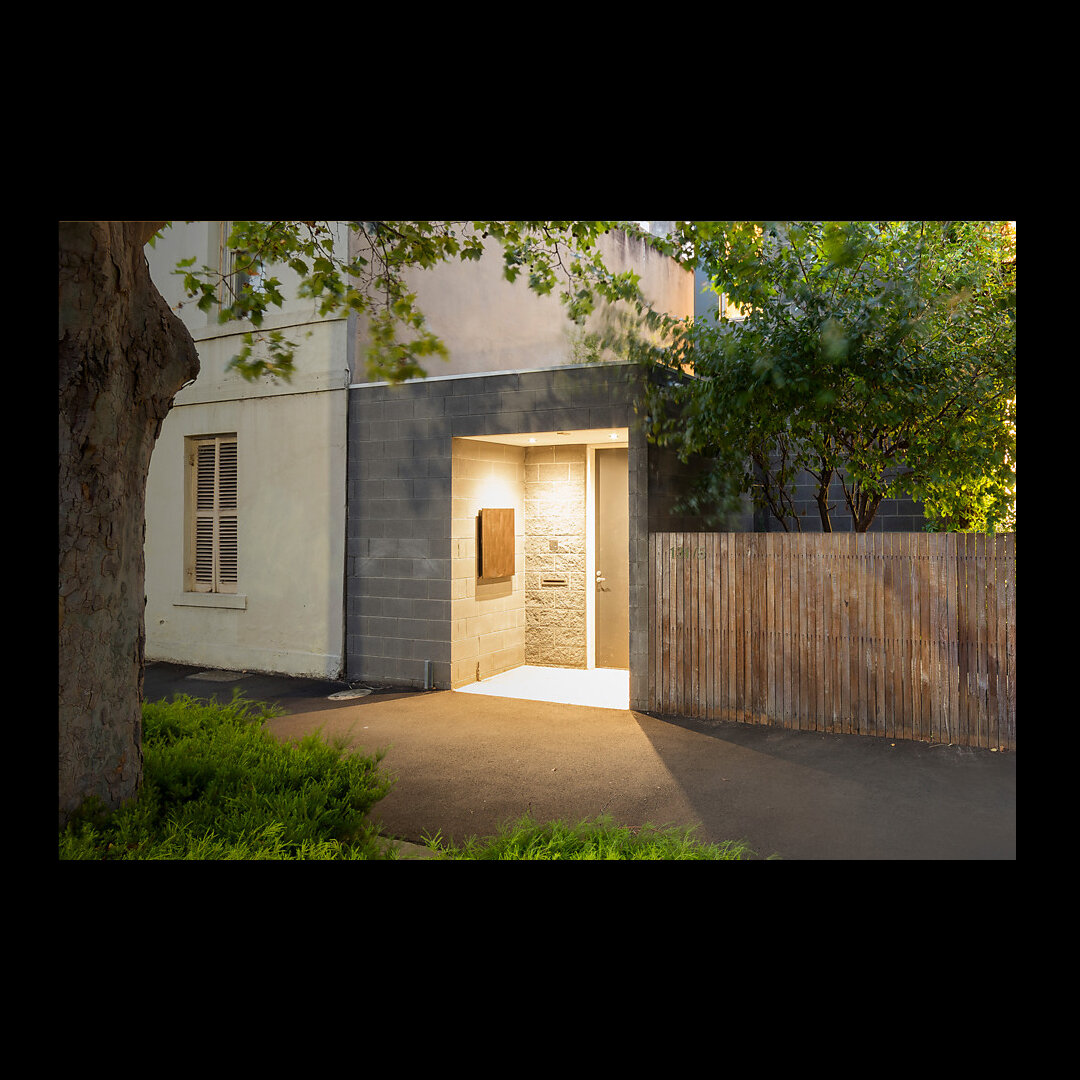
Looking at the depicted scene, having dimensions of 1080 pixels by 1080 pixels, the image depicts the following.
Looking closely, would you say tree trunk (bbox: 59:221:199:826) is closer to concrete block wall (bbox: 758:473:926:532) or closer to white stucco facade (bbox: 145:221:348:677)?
white stucco facade (bbox: 145:221:348:677)

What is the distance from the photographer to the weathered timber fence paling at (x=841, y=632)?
5793 millimetres

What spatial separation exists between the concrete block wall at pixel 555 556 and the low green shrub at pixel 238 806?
4852 millimetres

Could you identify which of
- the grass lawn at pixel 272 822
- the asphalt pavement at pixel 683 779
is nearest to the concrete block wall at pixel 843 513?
the asphalt pavement at pixel 683 779

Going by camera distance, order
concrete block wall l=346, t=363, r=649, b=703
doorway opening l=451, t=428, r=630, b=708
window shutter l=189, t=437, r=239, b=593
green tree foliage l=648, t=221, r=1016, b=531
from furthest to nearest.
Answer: window shutter l=189, t=437, r=239, b=593
doorway opening l=451, t=428, r=630, b=708
concrete block wall l=346, t=363, r=649, b=703
green tree foliage l=648, t=221, r=1016, b=531

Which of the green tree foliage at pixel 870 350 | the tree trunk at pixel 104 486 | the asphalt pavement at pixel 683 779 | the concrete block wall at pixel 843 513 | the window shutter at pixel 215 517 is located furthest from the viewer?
the window shutter at pixel 215 517

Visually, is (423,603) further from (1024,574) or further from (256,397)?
(1024,574)

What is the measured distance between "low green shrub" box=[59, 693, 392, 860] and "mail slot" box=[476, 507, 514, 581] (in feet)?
13.1

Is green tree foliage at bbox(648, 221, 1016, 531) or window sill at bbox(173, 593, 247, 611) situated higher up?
green tree foliage at bbox(648, 221, 1016, 531)

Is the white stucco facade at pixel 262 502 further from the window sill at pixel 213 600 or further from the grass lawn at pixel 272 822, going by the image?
the grass lawn at pixel 272 822

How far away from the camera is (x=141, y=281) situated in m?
3.51

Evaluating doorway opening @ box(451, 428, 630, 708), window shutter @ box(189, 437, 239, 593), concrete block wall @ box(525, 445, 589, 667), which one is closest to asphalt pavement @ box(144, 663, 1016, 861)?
doorway opening @ box(451, 428, 630, 708)

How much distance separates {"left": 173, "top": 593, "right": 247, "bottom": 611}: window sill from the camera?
9.07 metres
